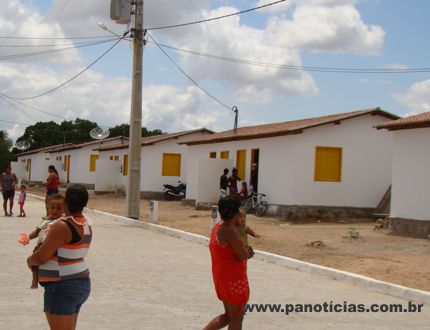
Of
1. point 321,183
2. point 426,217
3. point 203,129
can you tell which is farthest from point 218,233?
point 203,129

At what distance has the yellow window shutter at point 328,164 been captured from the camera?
70.8 ft

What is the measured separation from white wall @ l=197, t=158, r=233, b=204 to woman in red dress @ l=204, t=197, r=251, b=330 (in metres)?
20.1

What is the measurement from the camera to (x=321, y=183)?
21.5m

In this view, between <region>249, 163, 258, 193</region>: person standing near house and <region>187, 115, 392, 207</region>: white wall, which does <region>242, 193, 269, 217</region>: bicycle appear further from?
<region>249, 163, 258, 193</region>: person standing near house

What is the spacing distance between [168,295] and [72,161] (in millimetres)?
43582

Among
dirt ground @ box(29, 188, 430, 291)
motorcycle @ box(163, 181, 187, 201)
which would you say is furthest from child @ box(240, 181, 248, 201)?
motorcycle @ box(163, 181, 187, 201)

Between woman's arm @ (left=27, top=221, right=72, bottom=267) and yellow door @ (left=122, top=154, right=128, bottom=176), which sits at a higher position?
yellow door @ (left=122, top=154, right=128, bottom=176)

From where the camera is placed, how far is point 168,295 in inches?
317

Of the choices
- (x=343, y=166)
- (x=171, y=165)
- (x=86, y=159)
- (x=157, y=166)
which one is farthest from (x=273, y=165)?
(x=86, y=159)

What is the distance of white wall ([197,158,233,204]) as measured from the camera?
25.5 m

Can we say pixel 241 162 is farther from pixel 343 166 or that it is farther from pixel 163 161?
pixel 163 161

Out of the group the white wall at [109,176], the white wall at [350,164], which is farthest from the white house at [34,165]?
the white wall at [350,164]

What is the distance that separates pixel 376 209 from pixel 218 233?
1795cm

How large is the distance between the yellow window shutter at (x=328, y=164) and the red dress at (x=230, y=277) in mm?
16576
